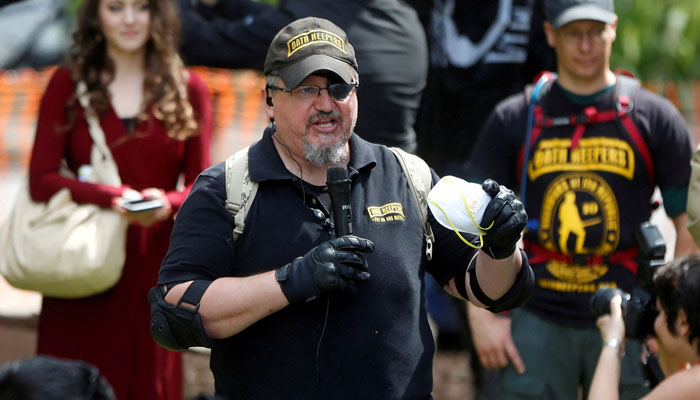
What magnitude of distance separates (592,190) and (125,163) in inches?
79.0

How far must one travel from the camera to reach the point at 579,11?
5.14 m

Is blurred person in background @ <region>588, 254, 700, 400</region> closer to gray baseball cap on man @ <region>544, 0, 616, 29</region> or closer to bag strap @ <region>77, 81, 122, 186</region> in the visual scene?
gray baseball cap on man @ <region>544, 0, 616, 29</region>

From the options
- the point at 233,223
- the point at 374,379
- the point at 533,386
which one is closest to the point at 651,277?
the point at 533,386

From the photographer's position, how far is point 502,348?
16.8 ft

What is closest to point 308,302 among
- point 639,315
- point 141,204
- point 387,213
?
point 387,213

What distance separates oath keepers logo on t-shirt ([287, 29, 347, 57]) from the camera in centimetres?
361

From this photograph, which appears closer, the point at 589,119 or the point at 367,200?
the point at 367,200

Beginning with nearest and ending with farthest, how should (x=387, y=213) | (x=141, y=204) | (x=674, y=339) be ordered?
(x=387, y=213)
(x=674, y=339)
(x=141, y=204)

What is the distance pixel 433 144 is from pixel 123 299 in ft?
6.81

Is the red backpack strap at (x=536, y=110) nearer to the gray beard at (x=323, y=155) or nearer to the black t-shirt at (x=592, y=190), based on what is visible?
the black t-shirt at (x=592, y=190)

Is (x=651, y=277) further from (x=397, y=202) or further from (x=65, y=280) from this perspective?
(x=65, y=280)

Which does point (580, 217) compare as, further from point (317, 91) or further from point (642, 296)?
point (317, 91)

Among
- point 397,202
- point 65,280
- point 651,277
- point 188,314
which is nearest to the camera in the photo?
point 188,314

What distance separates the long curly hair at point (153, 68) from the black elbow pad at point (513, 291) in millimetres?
1954
